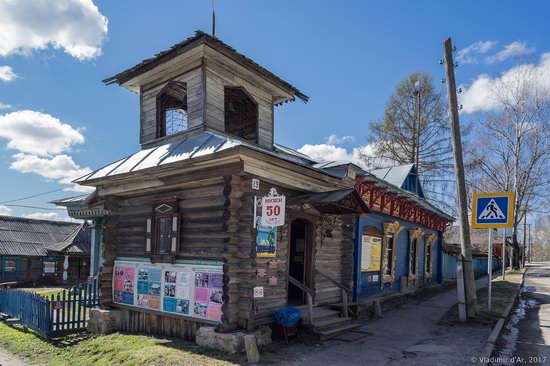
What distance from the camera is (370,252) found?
13586 millimetres

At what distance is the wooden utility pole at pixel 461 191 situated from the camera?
10.8 m

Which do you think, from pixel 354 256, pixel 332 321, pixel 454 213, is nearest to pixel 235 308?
pixel 332 321

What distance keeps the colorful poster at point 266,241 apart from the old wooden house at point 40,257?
73.3 feet

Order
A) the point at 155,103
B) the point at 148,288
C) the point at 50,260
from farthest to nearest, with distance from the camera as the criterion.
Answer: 1. the point at 50,260
2. the point at 155,103
3. the point at 148,288

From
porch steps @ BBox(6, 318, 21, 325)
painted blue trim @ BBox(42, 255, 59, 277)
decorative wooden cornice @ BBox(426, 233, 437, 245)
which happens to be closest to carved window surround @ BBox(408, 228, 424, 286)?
decorative wooden cornice @ BBox(426, 233, 437, 245)

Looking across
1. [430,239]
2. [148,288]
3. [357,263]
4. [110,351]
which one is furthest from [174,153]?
[430,239]

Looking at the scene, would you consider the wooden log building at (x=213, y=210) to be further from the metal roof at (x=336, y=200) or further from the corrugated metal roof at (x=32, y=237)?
the corrugated metal roof at (x=32, y=237)

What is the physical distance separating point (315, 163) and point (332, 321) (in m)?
4.52

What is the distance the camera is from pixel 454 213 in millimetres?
27188

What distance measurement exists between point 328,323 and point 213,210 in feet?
12.4

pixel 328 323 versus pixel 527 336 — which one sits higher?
pixel 328 323

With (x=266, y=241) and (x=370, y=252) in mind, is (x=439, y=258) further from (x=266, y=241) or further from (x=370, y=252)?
(x=266, y=241)

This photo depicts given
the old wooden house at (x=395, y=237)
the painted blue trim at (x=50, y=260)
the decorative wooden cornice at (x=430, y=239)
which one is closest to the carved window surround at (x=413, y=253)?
the old wooden house at (x=395, y=237)

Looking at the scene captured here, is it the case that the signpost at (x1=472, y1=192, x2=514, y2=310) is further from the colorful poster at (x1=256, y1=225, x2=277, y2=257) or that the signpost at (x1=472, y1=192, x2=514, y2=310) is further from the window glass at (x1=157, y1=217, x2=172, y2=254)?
the window glass at (x1=157, y1=217, x2=172, y2=254)
